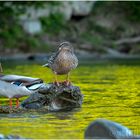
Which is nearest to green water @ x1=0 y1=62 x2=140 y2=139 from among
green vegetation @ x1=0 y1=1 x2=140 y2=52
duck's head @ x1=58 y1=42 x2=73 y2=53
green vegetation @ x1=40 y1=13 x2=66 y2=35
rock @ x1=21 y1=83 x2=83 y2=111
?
rock @ x1=21 y1=83 x2=83 y2=111

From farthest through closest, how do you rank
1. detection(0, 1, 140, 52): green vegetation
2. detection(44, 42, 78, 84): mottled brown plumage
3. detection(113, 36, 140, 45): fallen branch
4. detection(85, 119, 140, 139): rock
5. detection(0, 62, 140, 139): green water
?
detection(113, 36, 140, 45): fallen branch < detection(0, 1, 140, 52): green vegetation < detection(44, 42, 78, 84): mottled brown plumage < detection(0, 62, 140, 139): green water < detection(85, 119, 140, 139): rock

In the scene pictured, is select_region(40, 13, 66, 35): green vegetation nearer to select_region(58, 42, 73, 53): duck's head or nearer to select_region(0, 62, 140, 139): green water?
select_region(0, 62, 140, 139): green water

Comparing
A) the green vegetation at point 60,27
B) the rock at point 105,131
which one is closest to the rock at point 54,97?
the rock at point 105,131

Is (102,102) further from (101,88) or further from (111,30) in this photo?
(111,30)

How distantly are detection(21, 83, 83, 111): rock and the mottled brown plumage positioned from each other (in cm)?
23

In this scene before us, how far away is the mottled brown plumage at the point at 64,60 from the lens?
48.2ft

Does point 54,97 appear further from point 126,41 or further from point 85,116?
point 126,41

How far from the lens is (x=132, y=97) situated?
16719 millimetres

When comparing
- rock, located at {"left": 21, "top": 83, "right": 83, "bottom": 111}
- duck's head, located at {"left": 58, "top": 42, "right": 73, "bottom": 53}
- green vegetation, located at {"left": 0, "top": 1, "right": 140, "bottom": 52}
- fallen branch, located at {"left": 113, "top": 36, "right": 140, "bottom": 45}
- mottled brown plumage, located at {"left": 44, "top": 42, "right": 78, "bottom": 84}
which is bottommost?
fallen branch, located at {"left": 113, "top": 36, "right": 140, "bottom": 45}

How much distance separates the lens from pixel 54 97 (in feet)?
48.4

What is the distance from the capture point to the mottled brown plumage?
578 inches

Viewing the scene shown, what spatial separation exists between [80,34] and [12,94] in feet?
116

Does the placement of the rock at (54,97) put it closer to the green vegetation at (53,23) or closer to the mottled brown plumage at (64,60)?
the mottled brown plumage at (64,60)

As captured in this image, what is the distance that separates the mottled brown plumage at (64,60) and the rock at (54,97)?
0.76ft
